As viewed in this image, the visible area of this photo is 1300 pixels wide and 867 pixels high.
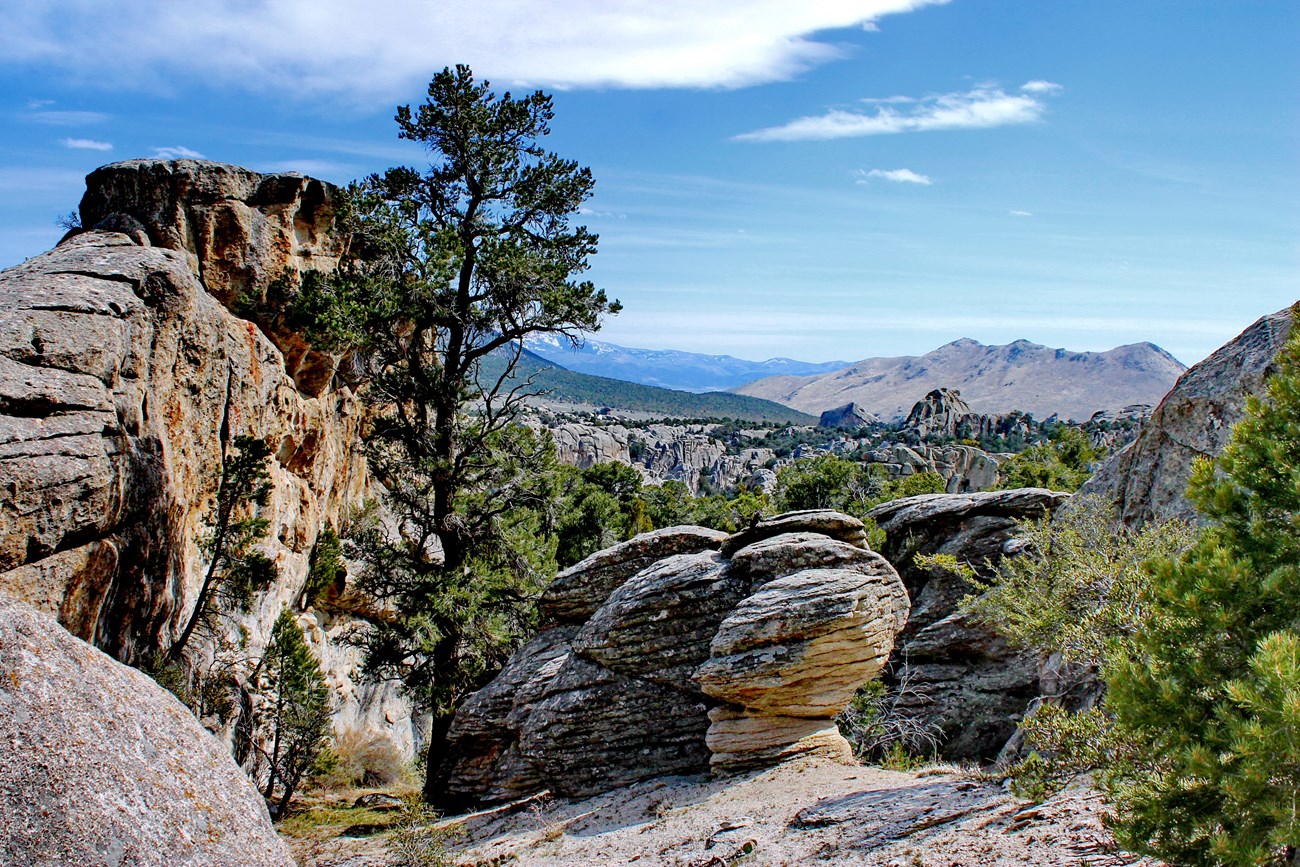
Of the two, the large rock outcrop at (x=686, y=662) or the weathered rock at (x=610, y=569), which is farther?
the weathered rock at (x=610, y=569)

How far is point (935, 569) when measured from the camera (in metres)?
26.7

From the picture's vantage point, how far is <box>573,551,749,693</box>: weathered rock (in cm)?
1894

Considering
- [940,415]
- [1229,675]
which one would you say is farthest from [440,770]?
[940,415]

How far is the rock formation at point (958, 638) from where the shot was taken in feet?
76.6

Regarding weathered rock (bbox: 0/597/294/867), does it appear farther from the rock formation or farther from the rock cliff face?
the rock formation

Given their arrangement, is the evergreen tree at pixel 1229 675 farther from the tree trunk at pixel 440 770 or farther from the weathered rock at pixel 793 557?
the tree trunk at pixel 440 770

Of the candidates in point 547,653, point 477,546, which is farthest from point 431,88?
point 547,653

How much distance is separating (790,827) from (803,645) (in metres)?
4.01

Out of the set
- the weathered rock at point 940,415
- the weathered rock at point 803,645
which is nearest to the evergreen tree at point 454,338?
the weathered rock at point 803,645

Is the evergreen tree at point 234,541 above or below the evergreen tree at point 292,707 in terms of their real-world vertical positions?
above

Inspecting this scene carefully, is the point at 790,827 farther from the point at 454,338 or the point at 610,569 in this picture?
the point at 454,338

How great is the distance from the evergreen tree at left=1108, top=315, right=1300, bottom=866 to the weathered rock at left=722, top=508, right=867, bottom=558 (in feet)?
36.9

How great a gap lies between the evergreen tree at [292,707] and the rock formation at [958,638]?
15.6 meters

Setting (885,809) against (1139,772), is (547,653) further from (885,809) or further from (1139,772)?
(1139,772)
